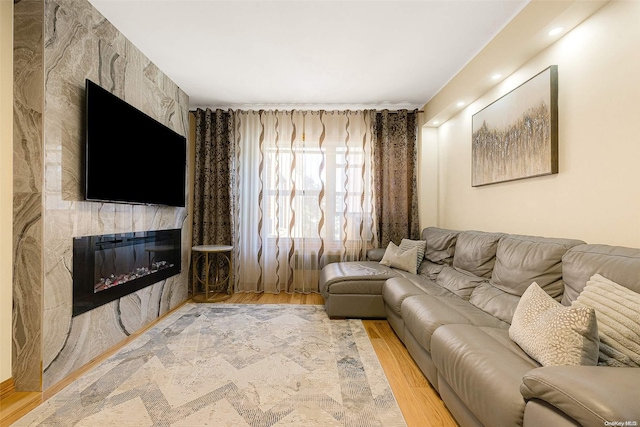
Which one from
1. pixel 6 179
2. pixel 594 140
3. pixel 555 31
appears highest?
pixel 555 31

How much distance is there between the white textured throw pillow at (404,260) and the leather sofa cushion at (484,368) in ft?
5.40

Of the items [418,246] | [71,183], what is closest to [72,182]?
[71,183]

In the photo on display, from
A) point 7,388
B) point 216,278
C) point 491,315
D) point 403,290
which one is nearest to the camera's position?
point 7,388

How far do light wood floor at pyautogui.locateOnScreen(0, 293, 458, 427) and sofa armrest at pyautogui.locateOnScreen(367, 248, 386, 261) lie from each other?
1183 millimetres

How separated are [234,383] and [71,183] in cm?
181

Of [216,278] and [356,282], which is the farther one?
[216,278]

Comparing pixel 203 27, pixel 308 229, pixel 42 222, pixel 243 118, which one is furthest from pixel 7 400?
pixel 243 118

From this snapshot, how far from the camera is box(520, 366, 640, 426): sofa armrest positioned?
853 mm

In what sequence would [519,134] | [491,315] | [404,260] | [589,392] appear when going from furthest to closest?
[404,260] → [519,134] → [491,315] → [589,392]

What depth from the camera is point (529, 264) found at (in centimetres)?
200

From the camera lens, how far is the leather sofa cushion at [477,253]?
8.30 feet

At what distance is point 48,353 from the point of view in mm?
1911

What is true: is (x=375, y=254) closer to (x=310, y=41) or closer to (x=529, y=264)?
(x=529, y=264)

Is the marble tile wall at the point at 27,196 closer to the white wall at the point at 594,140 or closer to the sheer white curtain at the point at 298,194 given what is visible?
the sheer white curtain at the point at 298,194
